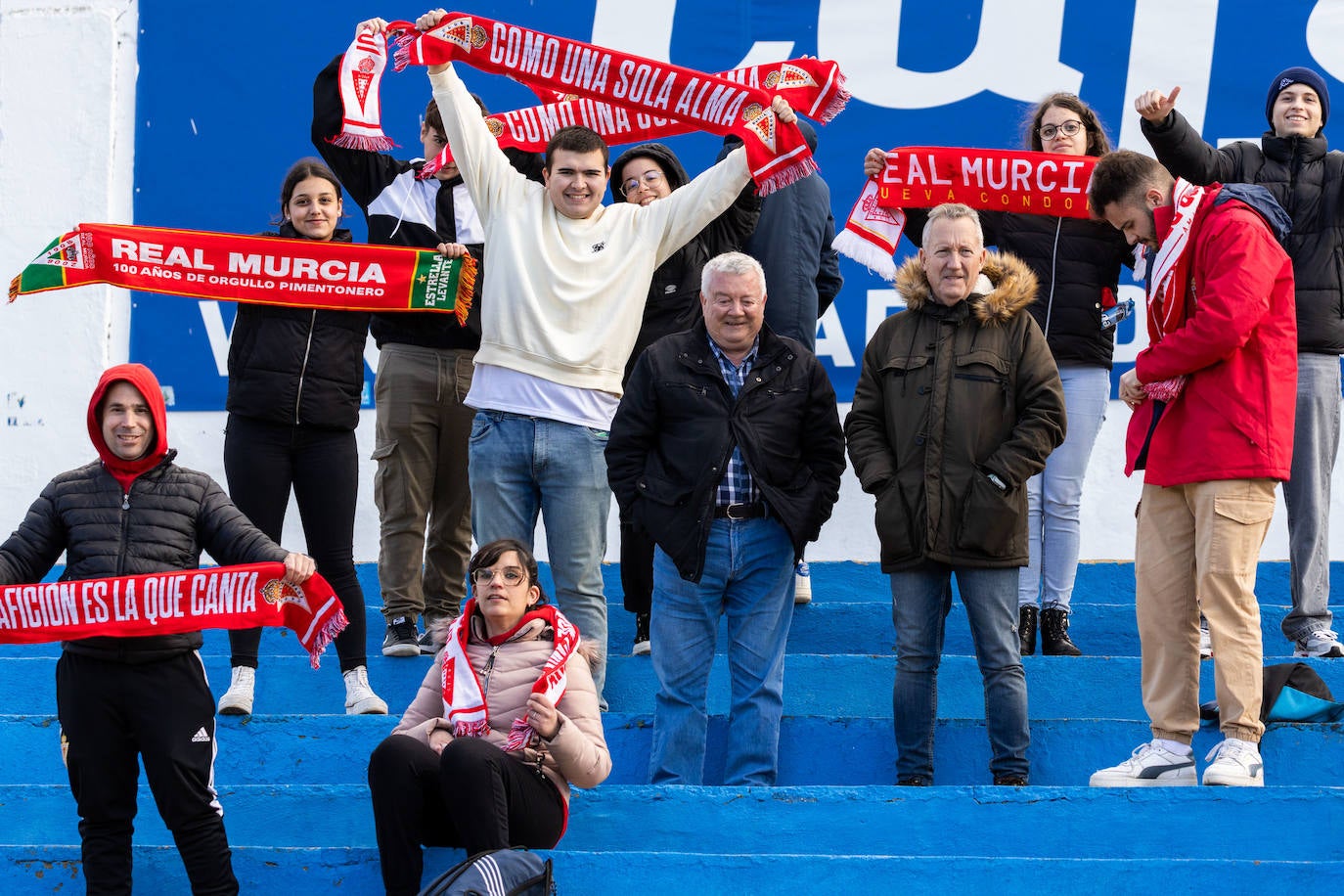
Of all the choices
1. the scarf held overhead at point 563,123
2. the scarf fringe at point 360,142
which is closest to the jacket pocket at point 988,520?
the scarf held overhead at point 563,123

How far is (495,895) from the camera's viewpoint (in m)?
3.36

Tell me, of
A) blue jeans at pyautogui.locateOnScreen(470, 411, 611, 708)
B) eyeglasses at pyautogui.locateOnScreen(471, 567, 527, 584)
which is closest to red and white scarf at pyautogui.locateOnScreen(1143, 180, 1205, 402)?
blue jeans at pyautogui.locateOnScreen(470, 411, 611, 708)

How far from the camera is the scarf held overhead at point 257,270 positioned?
534 centimetres

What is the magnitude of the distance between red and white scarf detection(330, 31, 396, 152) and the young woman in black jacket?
0.69 m

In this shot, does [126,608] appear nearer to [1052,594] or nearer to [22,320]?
[1052,594]

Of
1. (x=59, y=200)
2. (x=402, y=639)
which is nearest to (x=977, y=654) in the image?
(x=402, y=639)

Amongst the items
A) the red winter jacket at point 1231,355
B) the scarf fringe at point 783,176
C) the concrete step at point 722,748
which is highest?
the scarf fringe at point 783,176

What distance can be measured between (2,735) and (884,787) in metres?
2.53

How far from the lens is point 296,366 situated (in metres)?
5.11

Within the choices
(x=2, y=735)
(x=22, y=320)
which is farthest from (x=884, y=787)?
(x=22, y=320)

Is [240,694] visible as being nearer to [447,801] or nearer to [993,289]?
[447,801]

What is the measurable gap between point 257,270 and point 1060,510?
2680 mm

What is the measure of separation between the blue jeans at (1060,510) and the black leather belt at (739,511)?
111 cm

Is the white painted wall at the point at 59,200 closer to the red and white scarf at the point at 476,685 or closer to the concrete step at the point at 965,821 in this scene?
the red and white scarf at the point at 476,685
